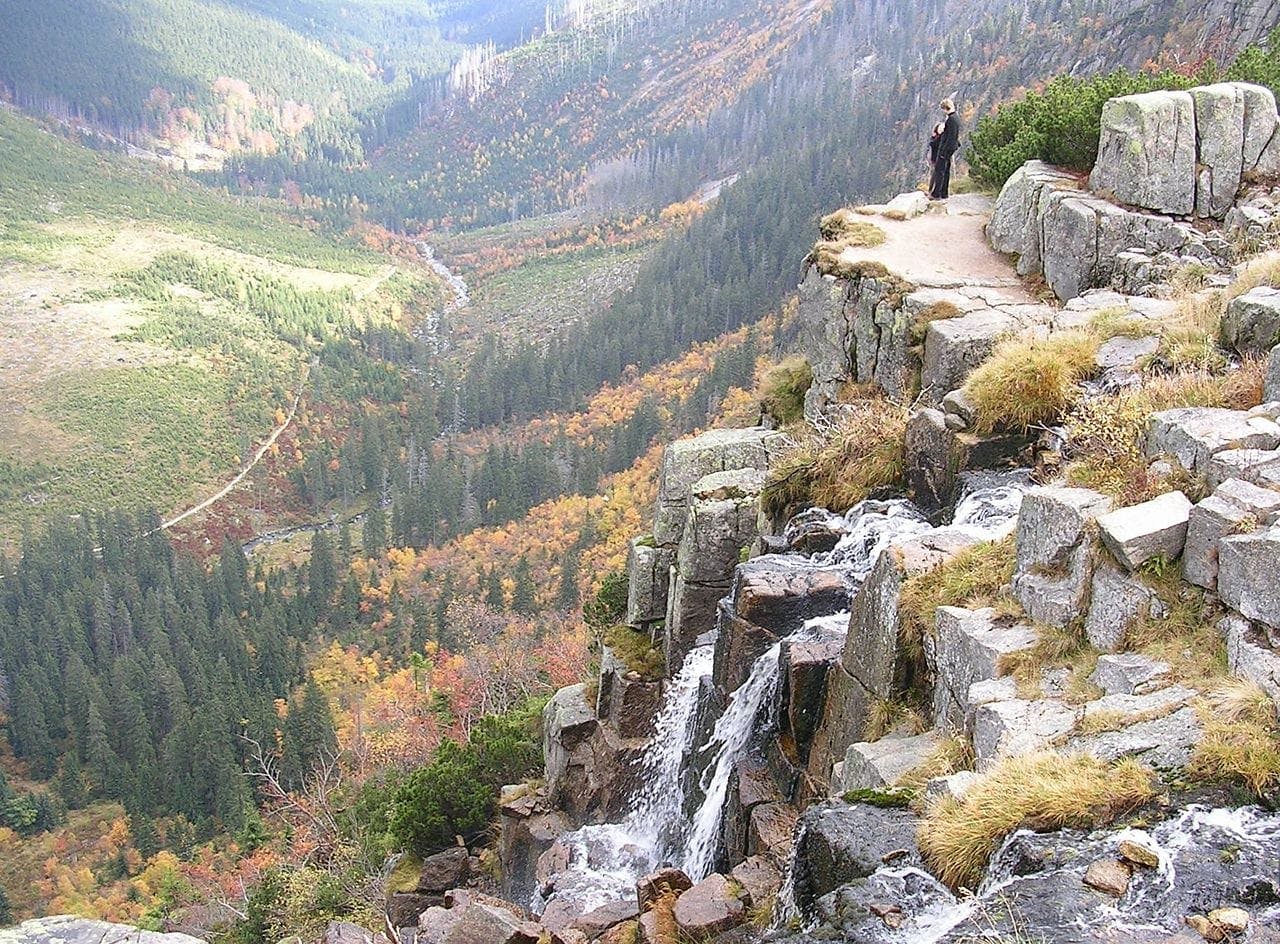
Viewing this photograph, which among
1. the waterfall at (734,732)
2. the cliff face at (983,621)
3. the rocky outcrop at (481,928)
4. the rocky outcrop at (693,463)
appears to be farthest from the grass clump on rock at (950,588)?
the rocky outcrop at (693,463)

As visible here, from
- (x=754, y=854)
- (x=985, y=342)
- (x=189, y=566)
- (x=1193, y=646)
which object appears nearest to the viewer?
(x=1193, y=646)

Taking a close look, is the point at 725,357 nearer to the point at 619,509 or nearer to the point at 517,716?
the point at 619,509

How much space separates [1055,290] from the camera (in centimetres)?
2164

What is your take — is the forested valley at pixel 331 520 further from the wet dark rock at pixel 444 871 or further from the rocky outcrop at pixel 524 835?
the rocky outcrop at pixel 524 835

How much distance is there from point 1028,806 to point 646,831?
36.8 feet

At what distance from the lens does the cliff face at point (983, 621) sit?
24.9ft

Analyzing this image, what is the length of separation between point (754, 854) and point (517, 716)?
1988cm

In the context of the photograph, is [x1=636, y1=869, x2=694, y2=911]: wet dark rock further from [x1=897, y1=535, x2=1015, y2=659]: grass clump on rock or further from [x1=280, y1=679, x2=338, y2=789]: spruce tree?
[x1=280, y1=679, x2=338, y2=789]: spruce tree

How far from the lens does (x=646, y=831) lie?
17.9 meters

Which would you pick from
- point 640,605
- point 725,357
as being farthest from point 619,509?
point 640,605

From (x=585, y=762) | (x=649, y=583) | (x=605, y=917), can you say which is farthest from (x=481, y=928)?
(x=649, y=583)

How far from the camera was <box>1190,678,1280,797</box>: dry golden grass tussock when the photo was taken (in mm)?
7359

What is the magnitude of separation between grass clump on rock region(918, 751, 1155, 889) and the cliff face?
2 cm

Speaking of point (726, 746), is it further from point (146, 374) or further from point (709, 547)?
point (146, 374)
